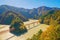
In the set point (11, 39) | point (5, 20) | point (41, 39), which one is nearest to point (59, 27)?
point (41, 39)

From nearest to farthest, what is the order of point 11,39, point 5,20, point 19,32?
1. point 11,39
2. point 19,32
3. point 5,20

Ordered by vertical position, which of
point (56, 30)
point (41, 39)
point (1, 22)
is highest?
point (56, 30)

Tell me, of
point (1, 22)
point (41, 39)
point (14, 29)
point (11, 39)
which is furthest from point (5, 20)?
point (41, 39)

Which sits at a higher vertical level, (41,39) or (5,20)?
(41,39)

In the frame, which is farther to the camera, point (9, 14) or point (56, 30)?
point (9, 14)

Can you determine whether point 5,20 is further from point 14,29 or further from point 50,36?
point 50,36

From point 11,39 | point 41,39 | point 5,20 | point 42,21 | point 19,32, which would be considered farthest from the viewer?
point 5,20

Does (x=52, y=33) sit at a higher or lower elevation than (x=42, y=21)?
higher

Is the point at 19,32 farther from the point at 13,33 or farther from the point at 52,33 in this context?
the point at 52,33

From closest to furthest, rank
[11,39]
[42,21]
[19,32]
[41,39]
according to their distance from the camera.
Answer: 1. [41,39]
2. [11,39]
3. [19,32]
4. [42,21]
